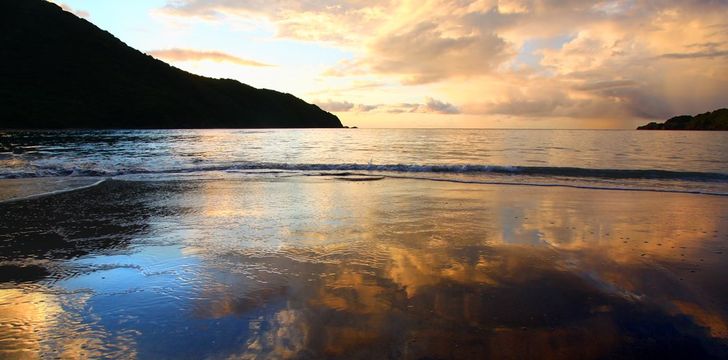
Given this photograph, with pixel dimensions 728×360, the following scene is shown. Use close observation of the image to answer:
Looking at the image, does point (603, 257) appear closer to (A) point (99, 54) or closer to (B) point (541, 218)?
(B) point (541, 218)

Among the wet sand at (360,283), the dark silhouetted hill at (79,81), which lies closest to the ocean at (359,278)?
the wet sand at (360,283)

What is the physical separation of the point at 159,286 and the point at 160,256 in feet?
4.53

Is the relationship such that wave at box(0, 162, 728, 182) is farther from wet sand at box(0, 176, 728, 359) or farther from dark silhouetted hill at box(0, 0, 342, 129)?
dark silhouetted hill at box(0, 0, 342, 129)

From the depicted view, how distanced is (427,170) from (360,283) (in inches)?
673

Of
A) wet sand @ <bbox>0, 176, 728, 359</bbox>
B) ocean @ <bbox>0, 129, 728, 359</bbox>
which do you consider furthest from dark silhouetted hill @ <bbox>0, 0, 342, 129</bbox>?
wet sand @ <bbox>0, 176, 728, 359</bbox>

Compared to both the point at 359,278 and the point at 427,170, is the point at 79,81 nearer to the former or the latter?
the point at 427,170

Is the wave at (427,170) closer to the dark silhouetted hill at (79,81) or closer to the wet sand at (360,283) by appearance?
the wet sand at (360,283)

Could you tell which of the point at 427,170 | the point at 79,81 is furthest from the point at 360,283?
the point at 79,81

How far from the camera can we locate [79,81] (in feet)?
345

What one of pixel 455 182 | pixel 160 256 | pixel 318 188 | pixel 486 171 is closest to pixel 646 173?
pixel 486 171

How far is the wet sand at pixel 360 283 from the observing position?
3486mm

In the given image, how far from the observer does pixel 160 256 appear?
5984 mm

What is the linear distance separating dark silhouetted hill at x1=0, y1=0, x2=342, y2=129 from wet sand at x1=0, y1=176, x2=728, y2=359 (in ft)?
318

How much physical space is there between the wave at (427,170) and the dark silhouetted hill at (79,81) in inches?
3245
